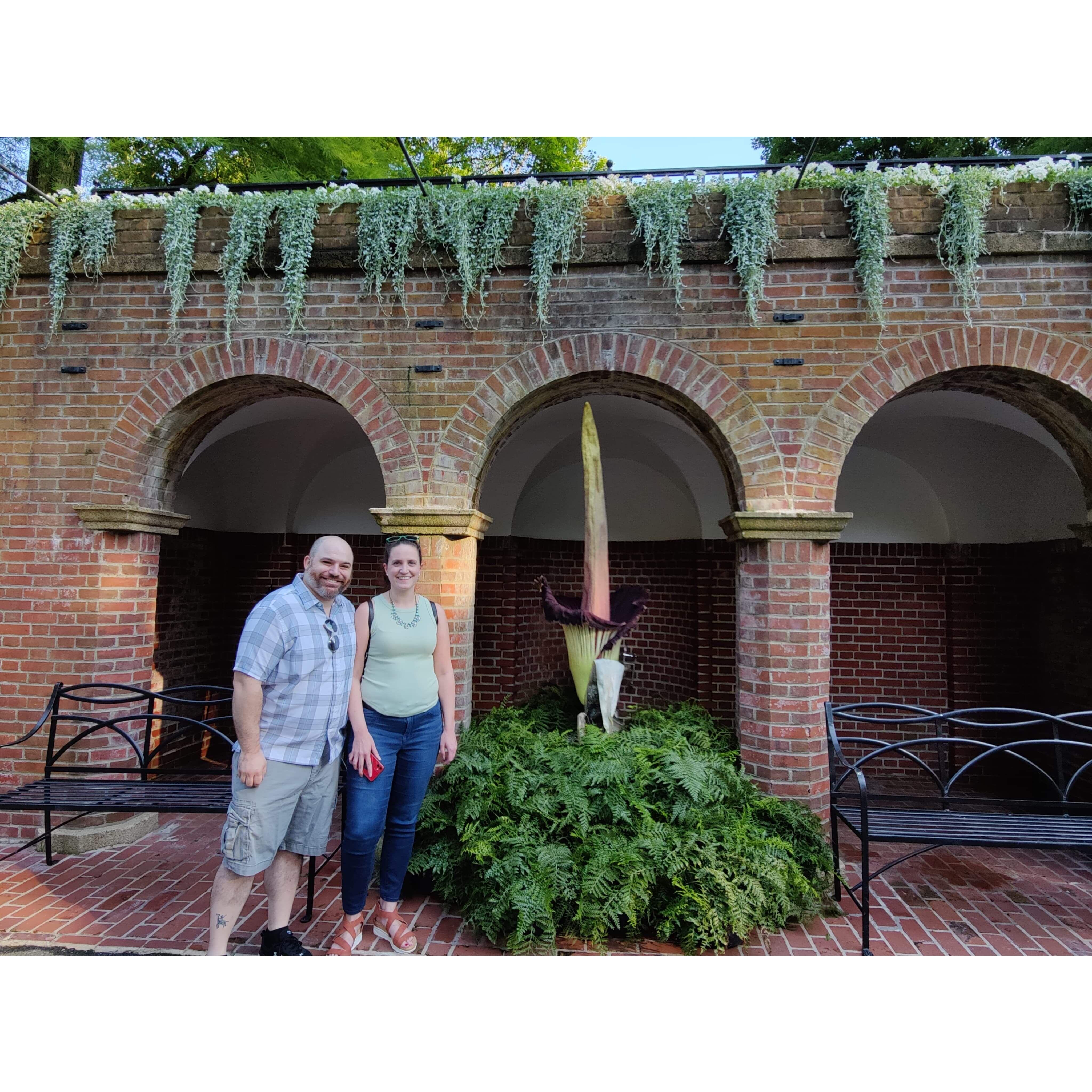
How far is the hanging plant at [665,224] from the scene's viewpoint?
170 inches

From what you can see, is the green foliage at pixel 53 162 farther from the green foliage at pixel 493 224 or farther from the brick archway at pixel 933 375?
the brick archway at pixel 933 375

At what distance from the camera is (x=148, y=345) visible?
183 inches

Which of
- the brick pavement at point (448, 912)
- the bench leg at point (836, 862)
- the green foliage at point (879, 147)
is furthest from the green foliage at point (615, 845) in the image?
the green foliage at point (879, 147)

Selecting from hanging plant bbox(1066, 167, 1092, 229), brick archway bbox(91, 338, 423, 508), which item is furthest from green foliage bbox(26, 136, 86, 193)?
hanging plant bbox(1066, 167, 1092, 229)

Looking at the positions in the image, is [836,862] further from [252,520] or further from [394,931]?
[252,520]

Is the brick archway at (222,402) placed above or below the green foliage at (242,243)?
below

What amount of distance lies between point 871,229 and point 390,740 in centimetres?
415

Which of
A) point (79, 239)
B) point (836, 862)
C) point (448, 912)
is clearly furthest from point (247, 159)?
point (836, 862)

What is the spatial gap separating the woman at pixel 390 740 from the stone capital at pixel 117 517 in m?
2.53

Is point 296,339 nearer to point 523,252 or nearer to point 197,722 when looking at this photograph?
point 523,252

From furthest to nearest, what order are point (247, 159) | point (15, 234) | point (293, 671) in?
point (247, 159), point (15, 234), point (293, 671)

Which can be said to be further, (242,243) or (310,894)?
(242,243)

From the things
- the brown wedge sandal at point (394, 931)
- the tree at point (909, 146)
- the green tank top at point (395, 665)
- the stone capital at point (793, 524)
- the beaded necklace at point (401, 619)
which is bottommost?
the brown wedge sandal at point (394, 931)

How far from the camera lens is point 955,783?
191 inches
